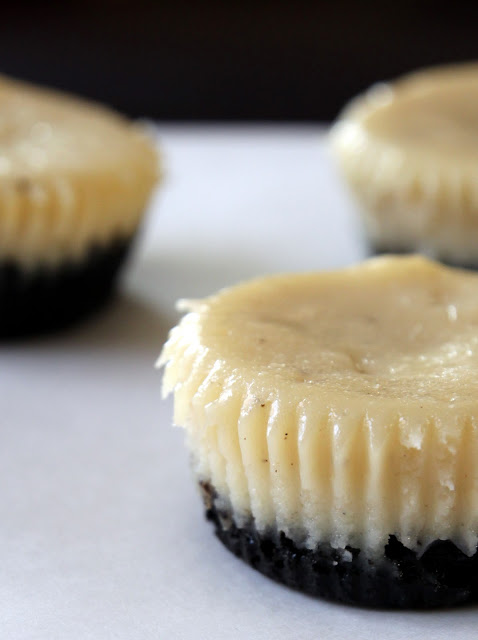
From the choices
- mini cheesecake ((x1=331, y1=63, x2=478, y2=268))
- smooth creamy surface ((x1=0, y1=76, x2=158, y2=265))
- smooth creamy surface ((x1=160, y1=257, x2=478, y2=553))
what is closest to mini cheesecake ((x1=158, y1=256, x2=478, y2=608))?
smooth creamy surface ((x1=160, y1=257, x2=478, y2=553))

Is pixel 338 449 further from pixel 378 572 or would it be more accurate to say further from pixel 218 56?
pixel 218 56

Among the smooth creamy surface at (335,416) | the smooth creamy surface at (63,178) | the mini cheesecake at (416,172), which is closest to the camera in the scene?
the smooth creamy surface at (335,416)

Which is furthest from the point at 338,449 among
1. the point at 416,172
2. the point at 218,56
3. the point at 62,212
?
the point at 218,56

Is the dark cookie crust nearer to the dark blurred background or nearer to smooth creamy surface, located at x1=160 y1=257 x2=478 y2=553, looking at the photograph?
smooth creamy surface, located at x1=160 y1=257 x2=478 y2=553

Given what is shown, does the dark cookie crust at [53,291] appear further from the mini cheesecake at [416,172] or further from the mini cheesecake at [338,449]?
the mini cheesecake at [338,449]

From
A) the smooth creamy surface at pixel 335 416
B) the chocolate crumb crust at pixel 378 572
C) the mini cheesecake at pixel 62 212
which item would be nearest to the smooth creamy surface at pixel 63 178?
the mini cheesecake at pixel 62 212

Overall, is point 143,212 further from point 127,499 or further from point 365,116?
point 127,499

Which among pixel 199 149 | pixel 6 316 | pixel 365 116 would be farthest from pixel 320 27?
pixel 6 316
